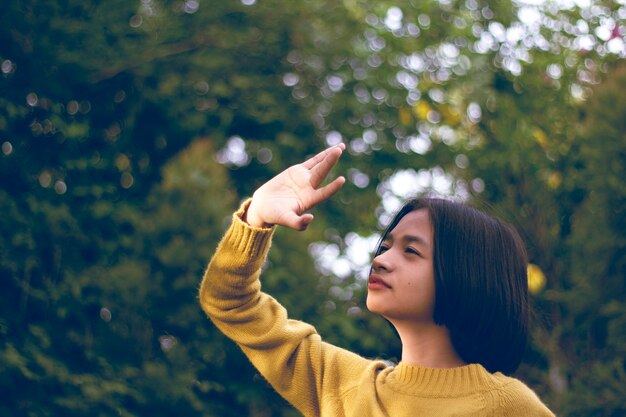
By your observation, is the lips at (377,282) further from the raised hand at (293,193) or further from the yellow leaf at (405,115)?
the yellow leaf at (405,115)

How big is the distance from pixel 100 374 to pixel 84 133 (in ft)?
3.48

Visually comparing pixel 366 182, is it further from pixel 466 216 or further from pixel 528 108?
pixel 466 216

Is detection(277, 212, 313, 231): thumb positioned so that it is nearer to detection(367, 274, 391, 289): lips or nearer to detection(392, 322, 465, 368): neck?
detection(367, 274, 391, 289): lips

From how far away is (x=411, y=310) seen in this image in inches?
71.4

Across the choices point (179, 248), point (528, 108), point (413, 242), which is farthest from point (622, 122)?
point (413, 242)

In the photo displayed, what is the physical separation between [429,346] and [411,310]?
10cm

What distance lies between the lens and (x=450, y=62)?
16.4ft

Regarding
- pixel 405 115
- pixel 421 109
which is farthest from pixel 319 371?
pixel 421 109

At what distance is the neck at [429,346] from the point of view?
1.84 m

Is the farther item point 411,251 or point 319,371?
point 319,371

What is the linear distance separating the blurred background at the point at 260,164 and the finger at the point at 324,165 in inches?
61.1

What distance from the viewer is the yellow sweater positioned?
1.76 meters

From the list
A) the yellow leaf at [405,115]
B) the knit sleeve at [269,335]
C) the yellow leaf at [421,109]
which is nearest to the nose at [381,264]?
the knit sleeve at [269,335]

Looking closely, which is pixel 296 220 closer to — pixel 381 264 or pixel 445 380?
pixel 381 264
